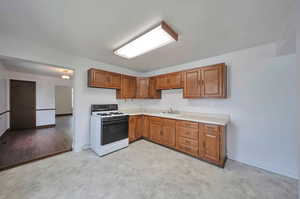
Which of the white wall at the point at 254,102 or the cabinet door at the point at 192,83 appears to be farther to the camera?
the cabinet door at the point at 192,83

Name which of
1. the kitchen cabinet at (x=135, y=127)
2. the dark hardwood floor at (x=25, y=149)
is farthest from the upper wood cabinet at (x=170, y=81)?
Answer: the dark hardwood floor at (x=25, y=149)

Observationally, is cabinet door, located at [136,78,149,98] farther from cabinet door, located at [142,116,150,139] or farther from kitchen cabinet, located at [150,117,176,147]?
kitchen cabinet, located at [150,117,176,147]

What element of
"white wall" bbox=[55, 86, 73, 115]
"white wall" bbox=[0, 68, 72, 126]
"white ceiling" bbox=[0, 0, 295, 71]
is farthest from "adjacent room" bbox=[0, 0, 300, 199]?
"white wall" bbox=[55, 86, 73, 115]

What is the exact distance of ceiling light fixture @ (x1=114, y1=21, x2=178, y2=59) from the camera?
5.57 feet

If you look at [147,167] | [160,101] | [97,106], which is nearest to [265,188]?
[147,167]

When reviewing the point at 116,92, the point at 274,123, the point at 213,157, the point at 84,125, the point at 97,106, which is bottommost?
the point at 213,157

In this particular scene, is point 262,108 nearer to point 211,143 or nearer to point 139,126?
point 211,143

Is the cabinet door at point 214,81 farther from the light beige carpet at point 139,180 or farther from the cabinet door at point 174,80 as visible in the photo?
the light beige carpet at point 139,180

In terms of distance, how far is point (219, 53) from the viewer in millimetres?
2646

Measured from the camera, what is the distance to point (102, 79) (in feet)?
10.3

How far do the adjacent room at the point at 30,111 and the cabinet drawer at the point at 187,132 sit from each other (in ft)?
9.48

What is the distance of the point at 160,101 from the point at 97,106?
2038 millimetres

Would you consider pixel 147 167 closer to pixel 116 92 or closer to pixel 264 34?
pixel 116 92

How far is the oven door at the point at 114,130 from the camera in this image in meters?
2.70
